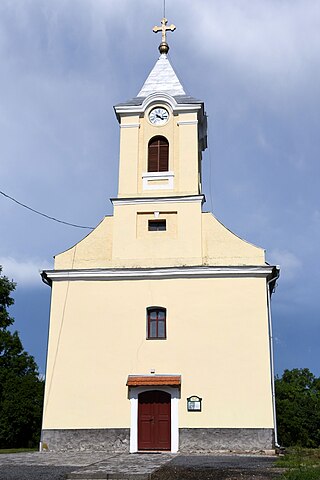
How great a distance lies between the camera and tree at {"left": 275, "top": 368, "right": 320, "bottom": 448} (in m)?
33.8

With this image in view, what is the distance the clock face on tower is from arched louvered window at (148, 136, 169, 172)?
69 cm

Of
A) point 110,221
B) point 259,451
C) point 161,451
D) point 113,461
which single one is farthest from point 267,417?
point 110,221

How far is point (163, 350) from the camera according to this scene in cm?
2056

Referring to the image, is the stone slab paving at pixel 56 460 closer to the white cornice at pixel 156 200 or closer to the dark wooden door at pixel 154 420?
the dark wooden door at pixel 154 420

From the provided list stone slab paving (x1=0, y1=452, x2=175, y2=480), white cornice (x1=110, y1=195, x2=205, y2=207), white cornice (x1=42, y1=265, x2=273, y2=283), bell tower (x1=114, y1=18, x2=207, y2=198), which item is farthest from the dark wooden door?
bell tower (x1=114, y1=18, x2=207, y2=198)

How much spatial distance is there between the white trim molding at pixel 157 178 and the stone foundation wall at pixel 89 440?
30.1 ft

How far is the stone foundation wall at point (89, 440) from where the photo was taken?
19.8 meters

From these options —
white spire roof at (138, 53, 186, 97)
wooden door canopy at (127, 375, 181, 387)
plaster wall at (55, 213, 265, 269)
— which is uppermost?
white spire roof at (138, 53, 186, 97)

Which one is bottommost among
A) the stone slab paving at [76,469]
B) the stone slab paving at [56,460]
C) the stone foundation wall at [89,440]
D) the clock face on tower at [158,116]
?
the stone slab paving at [76,469]

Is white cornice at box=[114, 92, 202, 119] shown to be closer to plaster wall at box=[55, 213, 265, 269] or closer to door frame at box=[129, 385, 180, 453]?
plaster wall at box=[55, 213, 265, 269]

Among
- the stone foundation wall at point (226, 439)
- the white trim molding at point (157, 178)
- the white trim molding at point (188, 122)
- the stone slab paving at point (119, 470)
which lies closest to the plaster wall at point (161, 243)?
the white trim molding at point (157, 178)

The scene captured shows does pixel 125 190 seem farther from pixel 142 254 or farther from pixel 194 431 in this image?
pixel 194 431

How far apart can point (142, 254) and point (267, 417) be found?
728cm

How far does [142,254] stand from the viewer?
22109 millimetres
